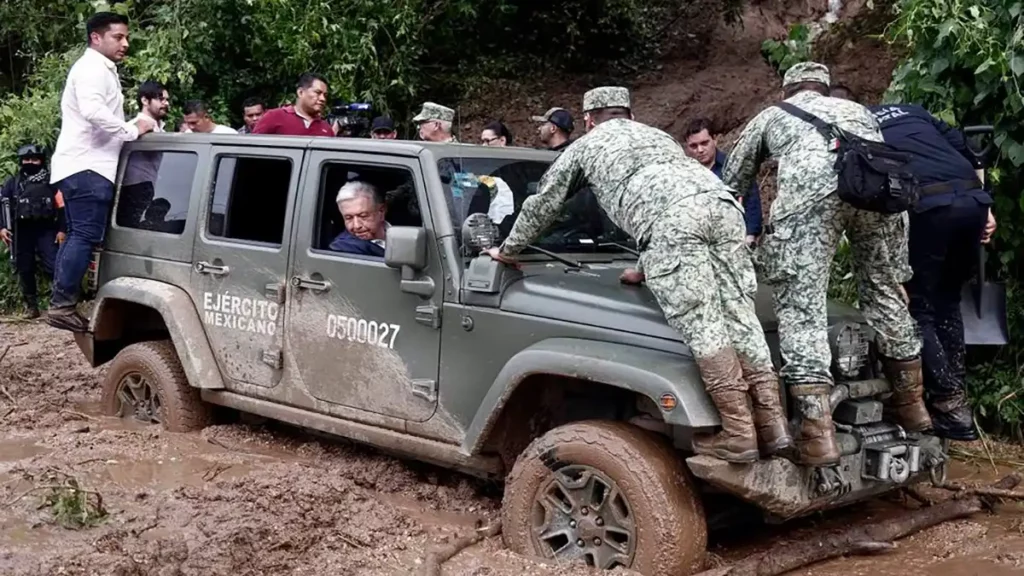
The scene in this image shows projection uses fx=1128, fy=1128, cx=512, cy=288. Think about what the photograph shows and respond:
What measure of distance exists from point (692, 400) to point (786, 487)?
49 centimetres

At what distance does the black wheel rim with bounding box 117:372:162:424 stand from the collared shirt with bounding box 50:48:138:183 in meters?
1.14

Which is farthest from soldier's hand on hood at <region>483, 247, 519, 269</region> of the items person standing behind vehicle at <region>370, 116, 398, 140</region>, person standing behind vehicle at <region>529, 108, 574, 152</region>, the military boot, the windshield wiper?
person standing behind vehicle at <region>370, 116, 398, 140</region>

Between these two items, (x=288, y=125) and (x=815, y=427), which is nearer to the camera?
(x=815, y=427)

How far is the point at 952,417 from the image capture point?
4.99m

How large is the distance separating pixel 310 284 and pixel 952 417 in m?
2.94

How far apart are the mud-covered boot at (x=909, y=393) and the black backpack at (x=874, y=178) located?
67 centimetres

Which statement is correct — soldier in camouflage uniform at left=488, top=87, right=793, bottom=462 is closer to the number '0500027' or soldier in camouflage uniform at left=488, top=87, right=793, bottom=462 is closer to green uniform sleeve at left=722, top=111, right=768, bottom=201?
green uniform sleeve at left=722, top=111, right=768, bottom=201

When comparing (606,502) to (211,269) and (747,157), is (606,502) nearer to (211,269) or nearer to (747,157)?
(747,157)

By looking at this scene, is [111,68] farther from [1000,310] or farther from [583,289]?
[1000,310]

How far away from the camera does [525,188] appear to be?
16.7 feet

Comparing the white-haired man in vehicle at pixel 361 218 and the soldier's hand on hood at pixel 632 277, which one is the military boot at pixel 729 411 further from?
the white-haired man in vehicle at pixel 361 218

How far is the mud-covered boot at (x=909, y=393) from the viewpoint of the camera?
15.0 feet

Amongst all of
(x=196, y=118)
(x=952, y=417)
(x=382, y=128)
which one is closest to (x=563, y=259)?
(x=952, y=417)

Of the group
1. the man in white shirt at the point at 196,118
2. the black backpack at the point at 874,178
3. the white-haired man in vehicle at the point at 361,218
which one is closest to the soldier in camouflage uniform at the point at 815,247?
the black backpack at the point at 874,178
